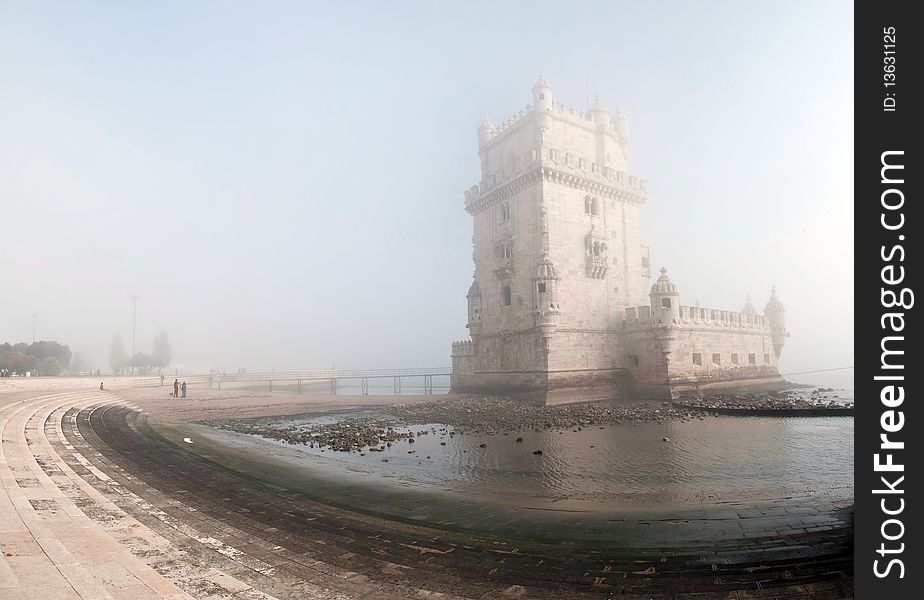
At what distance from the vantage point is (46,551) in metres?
5.12

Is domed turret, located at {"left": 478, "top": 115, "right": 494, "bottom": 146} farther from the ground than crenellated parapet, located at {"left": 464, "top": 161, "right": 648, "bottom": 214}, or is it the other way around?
domed turret, located at {"left": 478, "top": 115, "right": 494, "bottom": 146}

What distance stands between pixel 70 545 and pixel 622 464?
13.0 m

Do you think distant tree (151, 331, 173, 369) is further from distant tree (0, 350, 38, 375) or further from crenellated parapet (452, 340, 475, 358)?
crenellated parapet (452, 340, 475, 358)

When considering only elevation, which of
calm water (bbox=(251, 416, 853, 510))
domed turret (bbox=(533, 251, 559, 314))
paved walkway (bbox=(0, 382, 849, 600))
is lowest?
calm water (bbox=(251, 416, 853, 510))

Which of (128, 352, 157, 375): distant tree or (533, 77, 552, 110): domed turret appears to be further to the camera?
(128, 352, 157, 375): distant tree

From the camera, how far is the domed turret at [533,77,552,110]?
3566 centimetres

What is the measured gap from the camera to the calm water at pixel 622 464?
35.0 feet

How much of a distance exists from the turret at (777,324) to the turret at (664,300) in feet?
61.6

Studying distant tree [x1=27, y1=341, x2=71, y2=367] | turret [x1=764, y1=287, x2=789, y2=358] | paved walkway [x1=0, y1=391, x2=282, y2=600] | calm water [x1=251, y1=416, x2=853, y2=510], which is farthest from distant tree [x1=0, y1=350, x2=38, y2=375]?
turret [x1=764, y1=287, x2=789, y2=358]

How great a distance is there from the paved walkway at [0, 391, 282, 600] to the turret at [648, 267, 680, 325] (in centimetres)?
3306

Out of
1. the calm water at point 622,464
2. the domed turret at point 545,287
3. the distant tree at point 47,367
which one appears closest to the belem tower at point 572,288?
the domed turret at point 545,287

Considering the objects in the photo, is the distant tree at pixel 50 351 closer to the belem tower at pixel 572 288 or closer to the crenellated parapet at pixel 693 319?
the belem tower at pixel 572 288

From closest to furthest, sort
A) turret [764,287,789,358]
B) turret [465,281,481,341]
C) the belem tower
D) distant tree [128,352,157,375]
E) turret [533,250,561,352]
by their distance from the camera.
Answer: turret [533,250,561,352]
the belem tower
turret [465,281,481,341]
turret [764,287,789,358]
distant tree [128,352,157,375]
